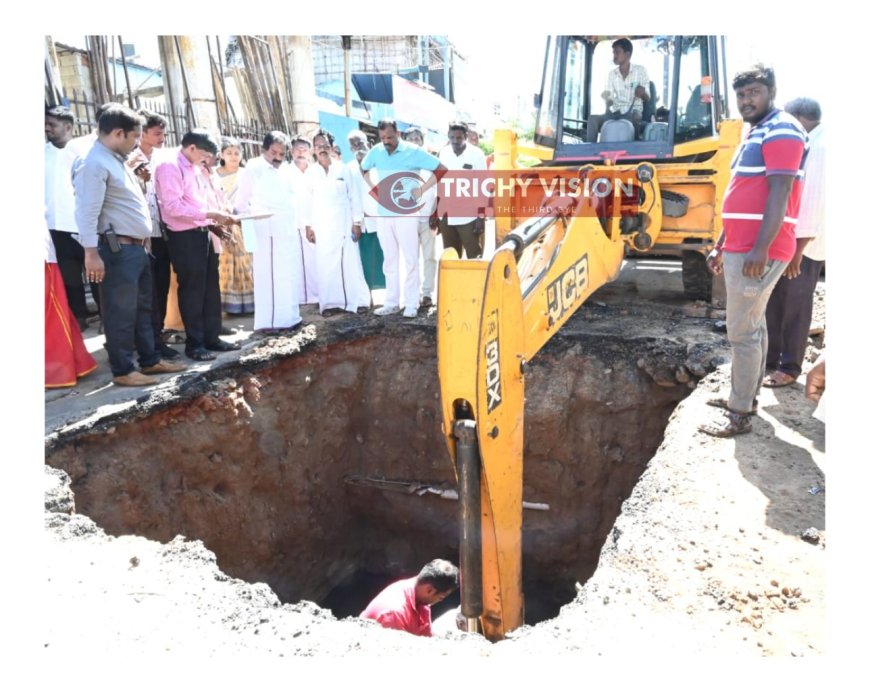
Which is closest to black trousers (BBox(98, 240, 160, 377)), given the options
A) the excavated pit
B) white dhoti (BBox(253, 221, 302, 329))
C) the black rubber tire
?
the excavated pit

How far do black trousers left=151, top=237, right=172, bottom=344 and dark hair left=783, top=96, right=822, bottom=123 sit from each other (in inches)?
187

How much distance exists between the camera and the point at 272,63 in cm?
966

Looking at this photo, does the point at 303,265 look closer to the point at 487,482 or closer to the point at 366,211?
the point at 366,211

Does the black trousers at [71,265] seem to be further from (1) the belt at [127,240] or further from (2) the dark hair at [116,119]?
(2) the dark hair at [116,119]

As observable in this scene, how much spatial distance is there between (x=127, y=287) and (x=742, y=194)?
12.5 ft

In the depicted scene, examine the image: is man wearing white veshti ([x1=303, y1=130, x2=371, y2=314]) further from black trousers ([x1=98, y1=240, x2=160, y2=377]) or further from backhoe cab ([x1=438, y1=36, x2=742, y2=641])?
black trousers ([x1=98, y1=240, x2=160, y2=377])

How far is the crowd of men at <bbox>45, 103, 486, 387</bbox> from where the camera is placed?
4070mm

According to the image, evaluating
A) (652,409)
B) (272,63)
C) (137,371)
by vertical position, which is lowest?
(652,409)

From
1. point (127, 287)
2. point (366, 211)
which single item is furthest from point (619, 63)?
point (127, 287)

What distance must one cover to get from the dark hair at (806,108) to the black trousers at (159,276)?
4740 mm

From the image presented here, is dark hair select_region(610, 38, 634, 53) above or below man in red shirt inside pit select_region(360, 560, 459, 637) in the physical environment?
above

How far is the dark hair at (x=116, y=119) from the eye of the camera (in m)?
3.87

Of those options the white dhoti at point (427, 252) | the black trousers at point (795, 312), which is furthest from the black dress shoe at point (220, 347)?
the black trousers at point (795, 312)

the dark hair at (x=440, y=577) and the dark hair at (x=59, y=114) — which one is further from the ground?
the dark hair at (x=59, y=114)
